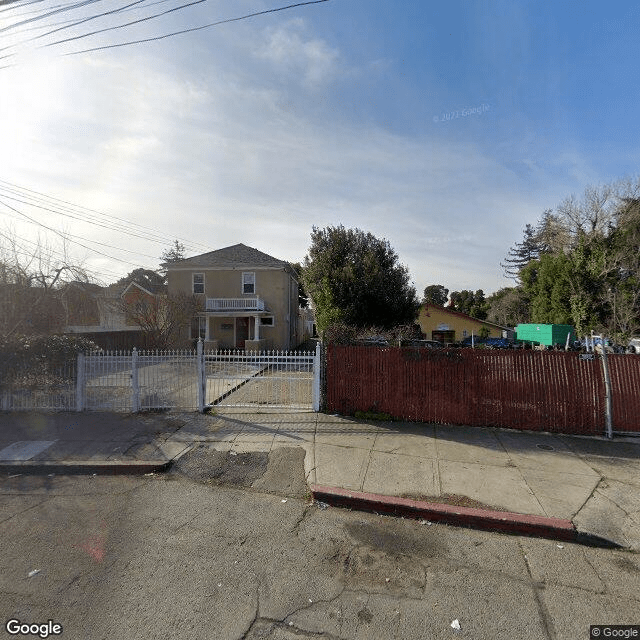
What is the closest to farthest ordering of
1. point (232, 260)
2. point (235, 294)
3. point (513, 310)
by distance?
point (235, 294) < point (232, 260) < point (513, 310)

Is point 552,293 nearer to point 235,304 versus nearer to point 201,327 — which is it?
point 235,304

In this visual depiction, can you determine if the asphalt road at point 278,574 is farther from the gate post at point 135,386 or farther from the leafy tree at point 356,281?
the leafy tree at point 356,281

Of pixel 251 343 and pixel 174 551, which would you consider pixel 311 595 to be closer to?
pixel 174 551

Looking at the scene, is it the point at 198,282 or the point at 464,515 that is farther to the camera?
the point at 198,282

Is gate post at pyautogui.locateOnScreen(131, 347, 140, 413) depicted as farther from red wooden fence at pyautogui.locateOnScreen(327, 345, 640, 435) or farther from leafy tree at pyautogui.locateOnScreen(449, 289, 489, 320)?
leafy tree at pyautogui.locateOnScreen(449, 289, 489, 320)

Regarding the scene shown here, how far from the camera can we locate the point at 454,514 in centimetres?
391

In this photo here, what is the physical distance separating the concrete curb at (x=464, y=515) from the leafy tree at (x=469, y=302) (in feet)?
174

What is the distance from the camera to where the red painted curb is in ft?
12.1

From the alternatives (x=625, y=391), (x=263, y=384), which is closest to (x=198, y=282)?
(x=263, y=384)

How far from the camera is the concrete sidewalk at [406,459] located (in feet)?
13.2

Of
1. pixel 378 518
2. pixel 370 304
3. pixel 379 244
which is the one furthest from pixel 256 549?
pixel 379 244

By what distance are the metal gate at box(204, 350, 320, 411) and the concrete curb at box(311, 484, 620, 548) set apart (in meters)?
3.40

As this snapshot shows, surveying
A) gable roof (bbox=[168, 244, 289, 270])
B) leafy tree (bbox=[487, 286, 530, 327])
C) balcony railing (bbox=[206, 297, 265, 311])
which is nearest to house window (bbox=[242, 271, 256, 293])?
gable roof (bbox=[168, 244, 289, 270])

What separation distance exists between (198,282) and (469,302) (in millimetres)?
46375
